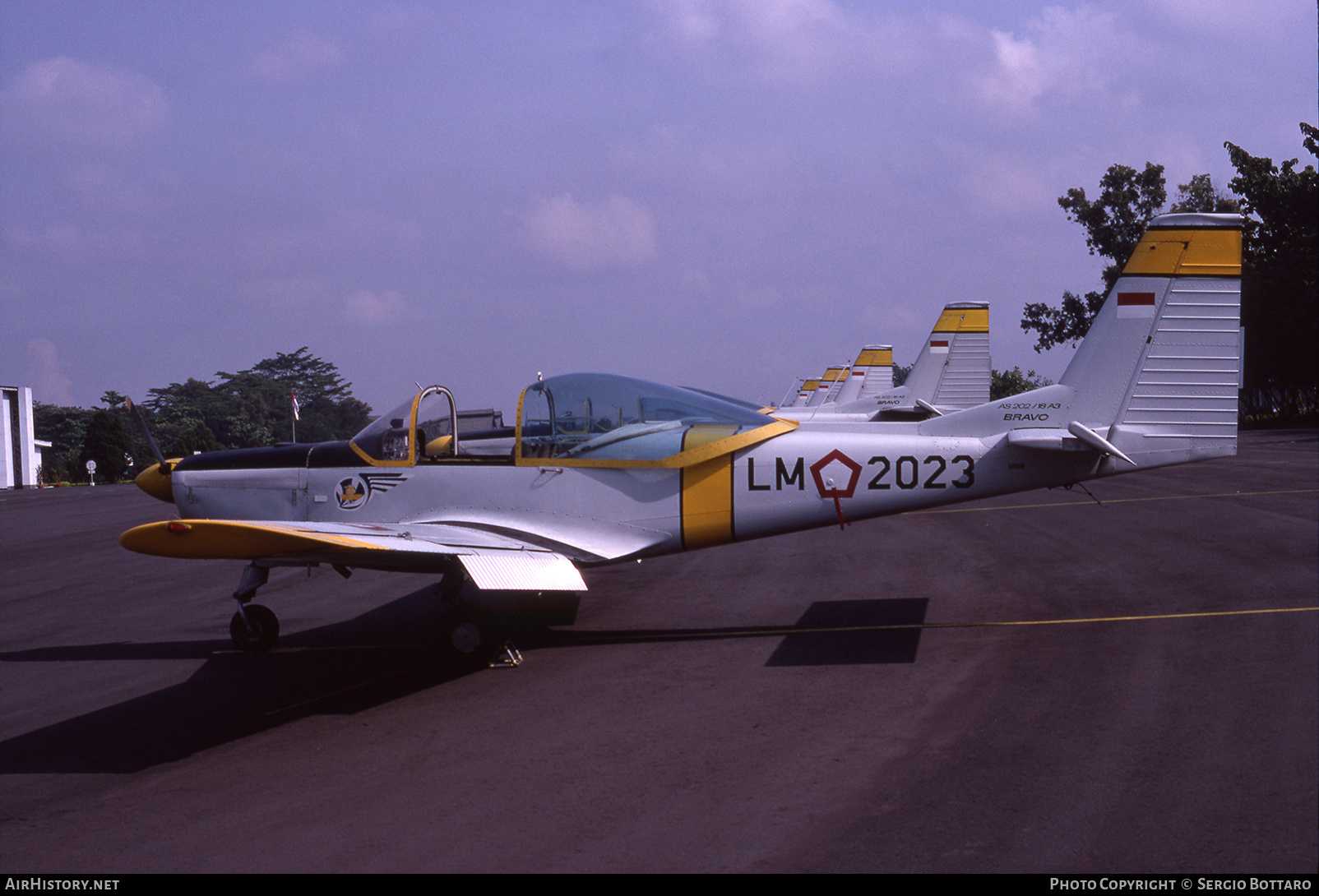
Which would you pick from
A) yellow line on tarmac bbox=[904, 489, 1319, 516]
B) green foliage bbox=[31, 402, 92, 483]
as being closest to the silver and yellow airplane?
yellow line on tarmac bbox=[904, 489, 1319, 516]

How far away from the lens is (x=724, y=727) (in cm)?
564

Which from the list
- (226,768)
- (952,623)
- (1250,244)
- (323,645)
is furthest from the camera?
(1250,244)

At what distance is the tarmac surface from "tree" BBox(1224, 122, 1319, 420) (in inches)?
1507

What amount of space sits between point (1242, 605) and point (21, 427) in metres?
57.6

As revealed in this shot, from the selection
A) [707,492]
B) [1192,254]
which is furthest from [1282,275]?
[707,492]

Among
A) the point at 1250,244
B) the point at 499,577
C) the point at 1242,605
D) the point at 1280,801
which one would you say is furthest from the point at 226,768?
the point at 1250,244

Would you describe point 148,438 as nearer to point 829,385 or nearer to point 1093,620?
point 1093,620

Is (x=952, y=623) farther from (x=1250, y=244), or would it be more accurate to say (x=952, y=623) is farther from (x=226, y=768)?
(x=1250, y=244)

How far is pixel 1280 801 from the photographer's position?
4.15 m

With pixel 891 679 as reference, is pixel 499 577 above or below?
above

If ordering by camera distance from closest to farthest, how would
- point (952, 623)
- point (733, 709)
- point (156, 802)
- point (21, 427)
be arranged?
point (156, 802)
point (733, 709)
point (952, 623)
point (21, 427)

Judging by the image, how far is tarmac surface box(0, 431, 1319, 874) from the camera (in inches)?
161

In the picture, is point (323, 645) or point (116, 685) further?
point (323, 645)

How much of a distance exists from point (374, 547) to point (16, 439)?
2162 inches
